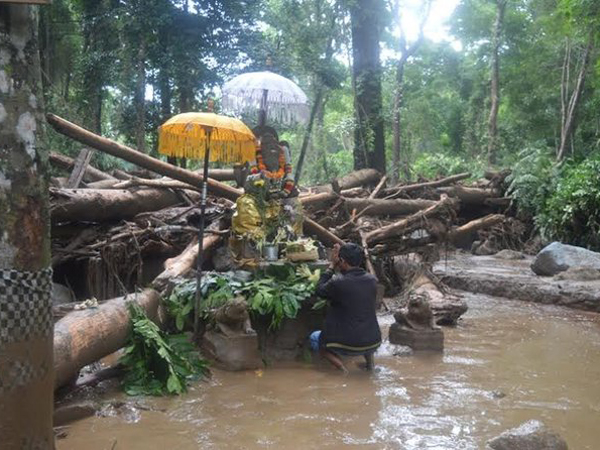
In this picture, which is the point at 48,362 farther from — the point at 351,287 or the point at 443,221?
the point at 443,221

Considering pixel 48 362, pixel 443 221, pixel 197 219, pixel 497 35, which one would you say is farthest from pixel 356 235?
pixel 497 35

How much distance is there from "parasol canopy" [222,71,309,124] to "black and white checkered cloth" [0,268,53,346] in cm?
528

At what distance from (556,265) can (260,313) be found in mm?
8690

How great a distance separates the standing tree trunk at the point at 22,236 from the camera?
2717 millimetres

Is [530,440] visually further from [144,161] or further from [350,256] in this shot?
[144,161]

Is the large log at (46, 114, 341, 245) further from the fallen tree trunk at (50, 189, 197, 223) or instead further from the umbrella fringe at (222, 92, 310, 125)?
the umbrella fringe at (222, 92, 310, 125)

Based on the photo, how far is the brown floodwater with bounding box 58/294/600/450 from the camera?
4438mm

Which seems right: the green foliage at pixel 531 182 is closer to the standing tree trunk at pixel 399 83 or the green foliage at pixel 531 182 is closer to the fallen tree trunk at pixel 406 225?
the standing tree trunk at pixel 399 83

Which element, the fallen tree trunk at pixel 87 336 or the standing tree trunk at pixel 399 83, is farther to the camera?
the standing tree trunk at pixel 399 83

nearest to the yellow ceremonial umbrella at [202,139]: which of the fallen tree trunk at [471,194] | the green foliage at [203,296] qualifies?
the green foliage at [203,296]

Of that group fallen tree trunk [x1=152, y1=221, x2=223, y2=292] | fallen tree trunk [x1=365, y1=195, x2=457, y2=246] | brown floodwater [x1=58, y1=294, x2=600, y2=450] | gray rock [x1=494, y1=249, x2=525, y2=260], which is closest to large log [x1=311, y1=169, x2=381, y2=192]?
gray rock [x1=494, y1=249, x2=525, y2=260]

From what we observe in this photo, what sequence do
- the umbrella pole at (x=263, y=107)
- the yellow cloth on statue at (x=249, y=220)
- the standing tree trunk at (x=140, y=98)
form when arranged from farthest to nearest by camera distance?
the standing tree trunk at (x=140, y=98), the umbrella pole at (x=263, y=107), the yellow cloth on statue at (x=249, y=220)

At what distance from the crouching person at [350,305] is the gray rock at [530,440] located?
6.95 ft

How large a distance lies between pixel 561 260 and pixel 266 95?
27.1ft
